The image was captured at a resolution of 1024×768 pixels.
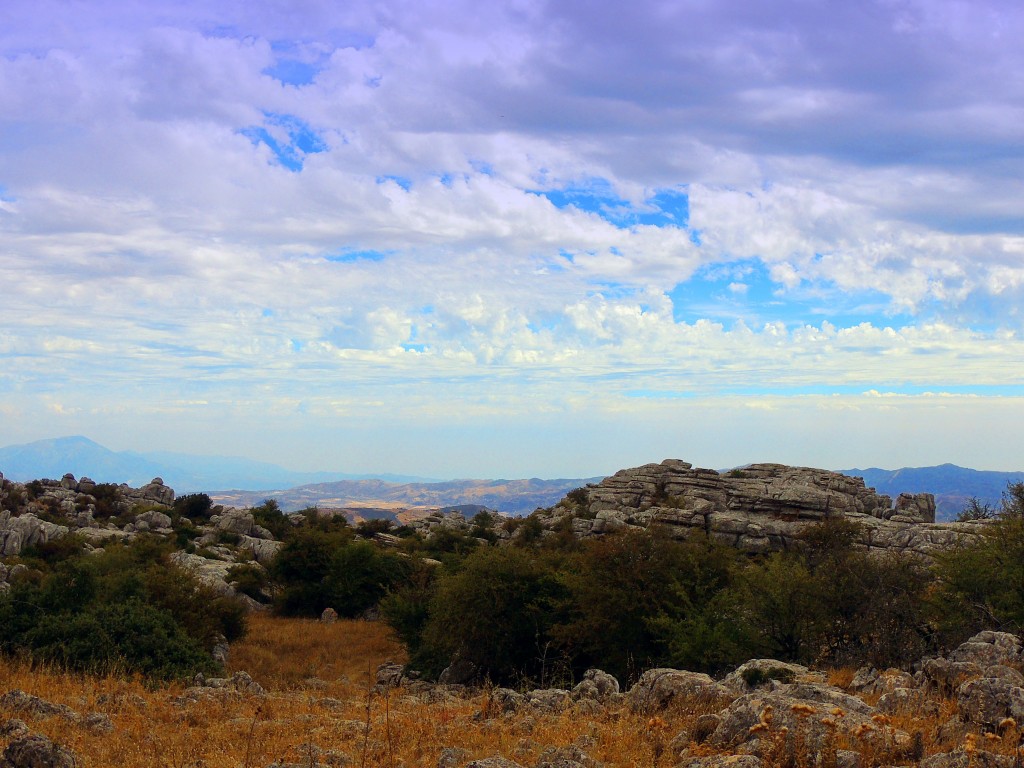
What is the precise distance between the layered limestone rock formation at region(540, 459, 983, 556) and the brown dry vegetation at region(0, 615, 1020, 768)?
32.6m

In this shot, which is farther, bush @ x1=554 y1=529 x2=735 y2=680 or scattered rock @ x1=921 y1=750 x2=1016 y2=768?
bush @ x1=554 y1=529 x2=735 y2=680

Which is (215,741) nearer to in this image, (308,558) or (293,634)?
(293,634)

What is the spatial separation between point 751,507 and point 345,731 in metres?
53.5

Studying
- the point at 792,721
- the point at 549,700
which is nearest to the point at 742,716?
the point at 792,721

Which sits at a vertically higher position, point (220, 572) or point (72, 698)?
point (72, 698)

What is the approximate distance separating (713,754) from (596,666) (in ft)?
48.5

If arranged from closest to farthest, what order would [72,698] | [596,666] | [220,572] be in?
[72,698]
[596,666]
[220,572]

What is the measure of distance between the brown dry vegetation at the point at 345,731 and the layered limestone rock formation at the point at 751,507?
32.6 metres

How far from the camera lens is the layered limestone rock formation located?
49.9m

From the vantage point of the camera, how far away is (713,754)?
9.34 metres

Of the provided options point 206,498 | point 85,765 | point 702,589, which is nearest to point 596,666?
point 702,589

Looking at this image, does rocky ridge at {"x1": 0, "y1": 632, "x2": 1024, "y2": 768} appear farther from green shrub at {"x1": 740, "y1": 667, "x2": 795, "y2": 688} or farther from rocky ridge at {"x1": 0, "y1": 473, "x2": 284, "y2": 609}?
rocky ridge at {"x1": 0, "y1": 473, "x2": 284, "y2": 609}

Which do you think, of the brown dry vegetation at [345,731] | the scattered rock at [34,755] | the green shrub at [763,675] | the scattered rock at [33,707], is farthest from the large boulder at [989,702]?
the scattered rock at [33,707]

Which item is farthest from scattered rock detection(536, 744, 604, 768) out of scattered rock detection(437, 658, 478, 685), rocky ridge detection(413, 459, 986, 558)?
rocky ridge detection(413, 459, 986, 558)
